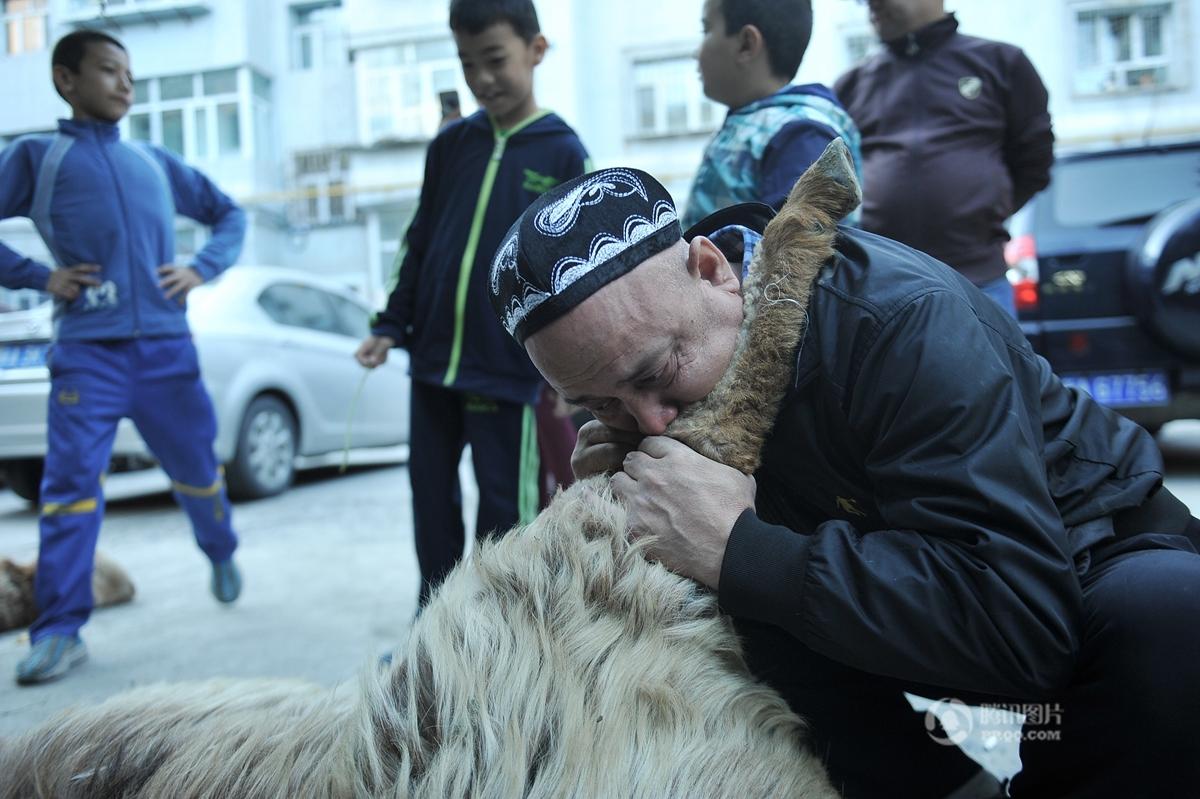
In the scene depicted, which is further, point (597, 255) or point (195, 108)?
point (195, 108)

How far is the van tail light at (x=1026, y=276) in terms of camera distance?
15.4 ft

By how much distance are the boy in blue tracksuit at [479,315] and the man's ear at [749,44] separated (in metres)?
0.54

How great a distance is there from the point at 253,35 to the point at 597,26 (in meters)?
4.98

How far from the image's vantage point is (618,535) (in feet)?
4.28

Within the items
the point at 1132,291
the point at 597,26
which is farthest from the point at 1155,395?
the point at 597,26

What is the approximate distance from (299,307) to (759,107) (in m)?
4.82

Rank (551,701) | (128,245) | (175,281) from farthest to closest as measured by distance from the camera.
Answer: (175,281), (128,245), (551,701)

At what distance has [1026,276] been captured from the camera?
4719mm

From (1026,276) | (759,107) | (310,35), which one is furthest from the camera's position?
(1026,276)

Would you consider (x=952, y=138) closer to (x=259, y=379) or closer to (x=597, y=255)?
(x=597, y=255)

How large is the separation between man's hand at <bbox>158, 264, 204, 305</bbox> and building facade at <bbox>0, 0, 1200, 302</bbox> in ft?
1.61

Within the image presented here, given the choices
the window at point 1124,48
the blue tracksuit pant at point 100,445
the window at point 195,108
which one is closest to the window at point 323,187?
the window at point 195,108

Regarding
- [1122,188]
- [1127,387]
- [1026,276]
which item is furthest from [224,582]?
[1122,188]

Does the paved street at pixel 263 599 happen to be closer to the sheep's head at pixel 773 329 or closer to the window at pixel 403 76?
the sheep's head at pixel 773 329
